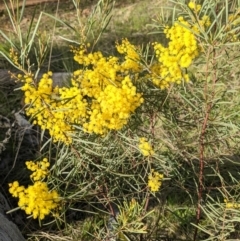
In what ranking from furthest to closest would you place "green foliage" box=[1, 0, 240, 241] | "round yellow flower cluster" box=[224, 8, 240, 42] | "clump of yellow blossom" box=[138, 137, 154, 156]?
"clump of yellow blossom" box=[138, 137, 154, 156], "green foliage" box=[1, 0, 240, 241], "round yellow flower cluster" box=[224, 8, 240, 42]

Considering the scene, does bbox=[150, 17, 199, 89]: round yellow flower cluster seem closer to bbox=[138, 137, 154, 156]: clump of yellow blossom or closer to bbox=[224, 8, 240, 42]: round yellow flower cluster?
bbox=[224, 8, 240, 42]: round yellow flower cluster

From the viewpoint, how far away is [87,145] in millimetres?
1861

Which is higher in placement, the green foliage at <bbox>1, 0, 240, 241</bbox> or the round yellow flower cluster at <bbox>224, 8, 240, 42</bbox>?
the round yellow flower cluster at <bbox>224, 8, 240, 42</bbox>

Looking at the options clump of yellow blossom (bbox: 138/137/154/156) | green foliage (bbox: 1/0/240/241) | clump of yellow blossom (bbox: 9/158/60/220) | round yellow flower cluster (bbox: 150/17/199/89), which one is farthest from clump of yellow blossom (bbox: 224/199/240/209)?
clump of yellow blossom (bbox: 9/158/60/220)

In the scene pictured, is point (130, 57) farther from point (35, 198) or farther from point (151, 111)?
point (35, 198)

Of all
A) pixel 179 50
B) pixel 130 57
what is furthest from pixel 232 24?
pixel 130 57

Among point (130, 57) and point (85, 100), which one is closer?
point (85, 100)

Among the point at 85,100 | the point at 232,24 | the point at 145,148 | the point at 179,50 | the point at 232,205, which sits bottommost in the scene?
the point at 232,205

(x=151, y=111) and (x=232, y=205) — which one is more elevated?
(x=151, y=111)

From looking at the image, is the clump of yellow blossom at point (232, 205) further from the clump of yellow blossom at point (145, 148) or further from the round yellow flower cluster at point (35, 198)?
the round yellow flower cluster at point (35, 198)

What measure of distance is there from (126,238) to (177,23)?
0.83m

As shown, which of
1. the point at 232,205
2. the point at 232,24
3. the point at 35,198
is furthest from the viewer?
the point at 232,205

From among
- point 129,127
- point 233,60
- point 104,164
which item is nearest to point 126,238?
point 104,164

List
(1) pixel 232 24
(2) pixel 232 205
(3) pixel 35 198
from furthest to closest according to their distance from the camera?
(2) pixel 232 205 < (3) pixel 35 198 < (1) pixel 232 24
